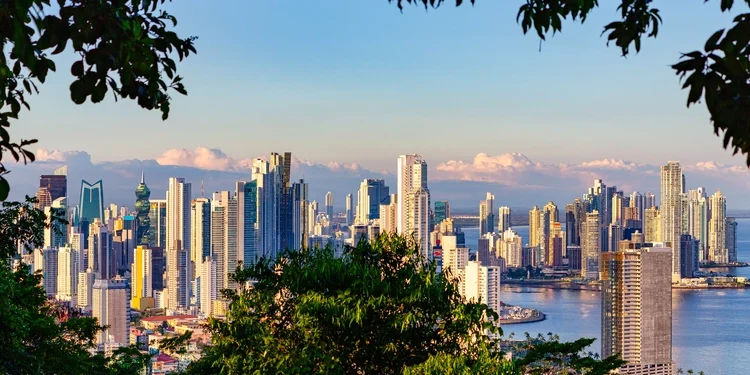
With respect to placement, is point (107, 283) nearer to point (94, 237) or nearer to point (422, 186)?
point (94, 237)

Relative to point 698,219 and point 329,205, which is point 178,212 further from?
point 698,219

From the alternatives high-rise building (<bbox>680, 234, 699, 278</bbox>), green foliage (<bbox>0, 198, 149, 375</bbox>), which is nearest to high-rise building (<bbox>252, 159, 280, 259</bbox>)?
high-rise building (<bbox>680, 234, 699, 278</bbox>)

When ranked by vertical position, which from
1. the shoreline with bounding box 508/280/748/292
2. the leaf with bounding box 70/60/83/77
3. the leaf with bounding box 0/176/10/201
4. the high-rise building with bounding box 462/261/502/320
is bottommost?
the shoreline with bounding box 508/280/748/292

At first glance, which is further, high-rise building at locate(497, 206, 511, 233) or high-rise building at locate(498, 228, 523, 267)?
high-rise building at locate(497, 206, 511, 233)

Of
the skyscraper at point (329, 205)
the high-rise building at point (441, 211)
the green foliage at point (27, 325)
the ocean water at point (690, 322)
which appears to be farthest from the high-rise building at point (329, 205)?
the green foliage at point (27, 325)

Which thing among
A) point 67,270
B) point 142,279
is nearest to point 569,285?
point 142,279

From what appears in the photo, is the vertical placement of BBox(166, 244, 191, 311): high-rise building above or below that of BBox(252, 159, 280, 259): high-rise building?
below

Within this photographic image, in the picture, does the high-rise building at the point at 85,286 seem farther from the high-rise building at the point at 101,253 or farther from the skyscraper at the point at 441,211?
the skyscraper at the point at 441,211

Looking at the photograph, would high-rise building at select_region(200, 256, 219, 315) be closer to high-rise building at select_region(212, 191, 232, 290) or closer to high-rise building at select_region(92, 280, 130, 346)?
high-rise building at select_region(212, 191, 232, 290)
